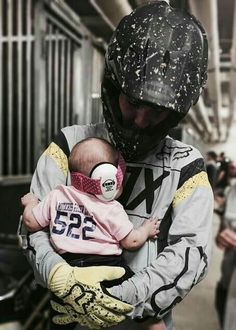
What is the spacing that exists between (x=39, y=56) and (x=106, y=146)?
699 millimetres

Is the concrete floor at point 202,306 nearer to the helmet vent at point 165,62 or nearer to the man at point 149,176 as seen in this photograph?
the man at point 149,176

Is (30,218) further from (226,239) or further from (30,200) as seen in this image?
(226,239)

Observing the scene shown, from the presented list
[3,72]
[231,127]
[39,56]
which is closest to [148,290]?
[231,127]

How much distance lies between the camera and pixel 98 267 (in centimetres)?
55

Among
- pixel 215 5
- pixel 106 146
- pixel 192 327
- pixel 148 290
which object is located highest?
pixel 215 5

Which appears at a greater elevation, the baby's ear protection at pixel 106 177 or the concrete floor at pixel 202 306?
the baby's ear protection at pixel 106 177

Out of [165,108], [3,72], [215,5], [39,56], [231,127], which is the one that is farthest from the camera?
[3,72]

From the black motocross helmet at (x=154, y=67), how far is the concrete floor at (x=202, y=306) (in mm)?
202

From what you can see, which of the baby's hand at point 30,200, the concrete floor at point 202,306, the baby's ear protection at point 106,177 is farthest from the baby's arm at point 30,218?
the concrete floor at point 202,306

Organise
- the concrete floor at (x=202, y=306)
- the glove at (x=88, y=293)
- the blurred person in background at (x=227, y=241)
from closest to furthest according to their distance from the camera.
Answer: the glove at (x=88, y=293), the concrete floor at (x=202, y=306), the blurred person in background at (x=227, y=241)

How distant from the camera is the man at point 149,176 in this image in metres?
0.53

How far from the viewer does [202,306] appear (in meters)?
1.10

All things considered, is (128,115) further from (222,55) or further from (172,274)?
(222,55)

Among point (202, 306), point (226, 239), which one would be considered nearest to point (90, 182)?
point (226, 239)
